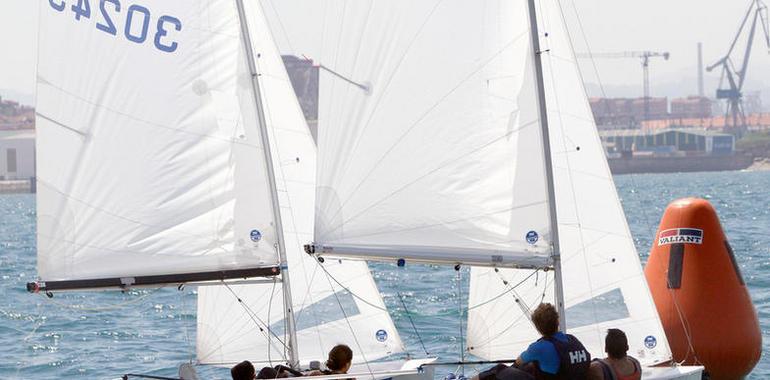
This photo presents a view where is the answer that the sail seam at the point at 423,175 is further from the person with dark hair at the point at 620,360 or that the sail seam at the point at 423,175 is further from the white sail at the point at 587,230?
the person with dark hair at the point at 620,360

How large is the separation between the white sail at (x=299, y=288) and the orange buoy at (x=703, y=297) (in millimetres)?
2569

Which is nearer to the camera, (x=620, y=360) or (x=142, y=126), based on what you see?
(x=620, y=360)

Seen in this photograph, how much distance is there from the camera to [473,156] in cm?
1081

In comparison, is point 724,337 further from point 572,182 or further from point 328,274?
point 328,274

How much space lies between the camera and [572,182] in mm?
11180

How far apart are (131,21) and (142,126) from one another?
2.62 feet

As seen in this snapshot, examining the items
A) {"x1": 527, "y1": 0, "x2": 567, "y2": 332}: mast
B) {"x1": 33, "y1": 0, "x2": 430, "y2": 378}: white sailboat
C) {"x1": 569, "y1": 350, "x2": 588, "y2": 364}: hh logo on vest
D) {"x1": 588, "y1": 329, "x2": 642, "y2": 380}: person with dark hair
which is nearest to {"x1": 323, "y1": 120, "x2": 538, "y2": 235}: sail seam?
{"x1": 527, "y1": 0, "x2": 567, "y2": 332}: mast

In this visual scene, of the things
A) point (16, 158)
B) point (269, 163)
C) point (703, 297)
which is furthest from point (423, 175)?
point (16, 158)

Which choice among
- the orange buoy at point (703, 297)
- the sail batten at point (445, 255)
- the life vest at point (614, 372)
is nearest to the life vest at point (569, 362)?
the life vest at point (614, 372)

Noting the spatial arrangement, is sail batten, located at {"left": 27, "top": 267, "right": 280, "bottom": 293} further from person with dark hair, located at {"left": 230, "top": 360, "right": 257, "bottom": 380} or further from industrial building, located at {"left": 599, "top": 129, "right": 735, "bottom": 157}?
industrial building, located at {"left": 599, "top": 129, "right": 735, "bottom": 157}

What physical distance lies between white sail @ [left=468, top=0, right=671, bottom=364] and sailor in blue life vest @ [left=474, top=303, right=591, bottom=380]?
2251mm

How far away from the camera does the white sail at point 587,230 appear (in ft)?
36.7

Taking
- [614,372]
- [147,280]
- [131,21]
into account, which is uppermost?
[131,21]

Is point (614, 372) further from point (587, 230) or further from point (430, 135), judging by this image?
point (430, 135)
